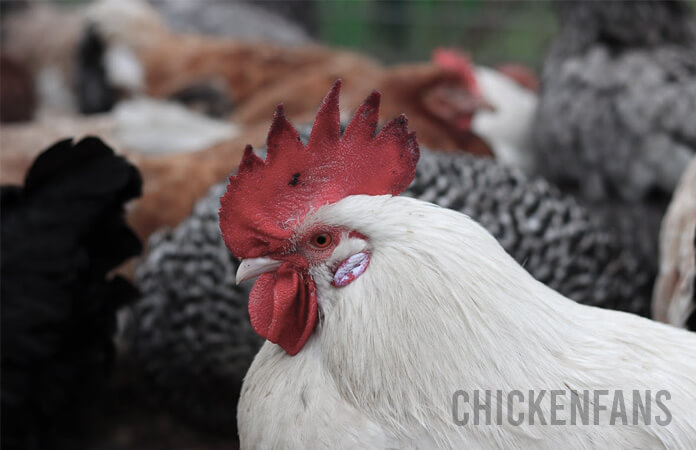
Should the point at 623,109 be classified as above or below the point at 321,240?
above

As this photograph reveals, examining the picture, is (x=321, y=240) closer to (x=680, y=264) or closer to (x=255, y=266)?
(x=255, y=266)

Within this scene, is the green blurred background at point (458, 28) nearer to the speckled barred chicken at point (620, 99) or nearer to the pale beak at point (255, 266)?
the speckled barred chicken at point (620, 99)

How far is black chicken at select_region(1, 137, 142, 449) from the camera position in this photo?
Result: 218cm

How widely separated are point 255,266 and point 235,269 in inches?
36.7

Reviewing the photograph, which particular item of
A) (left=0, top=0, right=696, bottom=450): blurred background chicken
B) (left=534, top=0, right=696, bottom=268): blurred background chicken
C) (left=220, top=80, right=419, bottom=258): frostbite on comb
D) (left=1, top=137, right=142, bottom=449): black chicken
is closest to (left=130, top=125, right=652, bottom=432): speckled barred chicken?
(left=0, top=0, right=696, bottom=450): blurred background chicken

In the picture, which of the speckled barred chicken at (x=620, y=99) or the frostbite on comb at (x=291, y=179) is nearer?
the frostbite on comb at (x=291, y=179)

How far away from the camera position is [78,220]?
227 cm

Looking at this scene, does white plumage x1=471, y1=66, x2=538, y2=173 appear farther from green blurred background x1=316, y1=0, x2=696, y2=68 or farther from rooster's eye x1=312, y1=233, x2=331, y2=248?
rooster's eye x1=312, y1=233, x2=331, y2=248

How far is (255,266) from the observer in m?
1.40

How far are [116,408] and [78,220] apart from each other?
133cm

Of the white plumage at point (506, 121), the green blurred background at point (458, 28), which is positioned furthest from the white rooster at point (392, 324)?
the green blurred background at point (458, 28)

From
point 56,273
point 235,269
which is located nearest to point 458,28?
point 235,269

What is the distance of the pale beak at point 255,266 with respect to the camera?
55.1 inches

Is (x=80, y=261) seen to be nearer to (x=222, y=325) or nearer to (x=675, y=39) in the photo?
(x=222, y=325)
